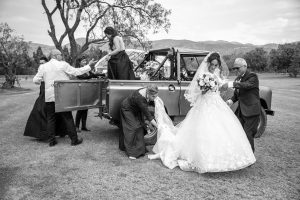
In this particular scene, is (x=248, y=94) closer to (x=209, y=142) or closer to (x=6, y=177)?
(x=209, y=142)

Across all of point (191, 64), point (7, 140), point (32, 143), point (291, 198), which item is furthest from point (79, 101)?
point (291, 198)

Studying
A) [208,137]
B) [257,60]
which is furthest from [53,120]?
[257,60]

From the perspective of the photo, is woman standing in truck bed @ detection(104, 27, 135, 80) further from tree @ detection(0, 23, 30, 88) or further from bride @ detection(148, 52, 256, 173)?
tree @ detection(0, 23, 30, 88)

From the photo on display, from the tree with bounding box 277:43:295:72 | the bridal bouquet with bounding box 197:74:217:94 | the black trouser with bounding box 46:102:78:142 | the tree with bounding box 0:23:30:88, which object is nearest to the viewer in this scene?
the bridal bouquet with bounding box 197:74:217:94

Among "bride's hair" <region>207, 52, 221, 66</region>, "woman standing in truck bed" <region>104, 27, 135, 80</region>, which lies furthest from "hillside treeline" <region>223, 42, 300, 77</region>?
"bride's hair" <region>207, 52, 221, 66</region>

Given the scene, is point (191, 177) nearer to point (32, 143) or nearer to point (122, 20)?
point (32, 143)

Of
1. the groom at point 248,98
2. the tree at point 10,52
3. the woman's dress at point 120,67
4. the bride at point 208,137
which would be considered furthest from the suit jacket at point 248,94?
the tree at point 10,52

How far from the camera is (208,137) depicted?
469 centimetres

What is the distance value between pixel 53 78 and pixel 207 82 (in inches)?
129

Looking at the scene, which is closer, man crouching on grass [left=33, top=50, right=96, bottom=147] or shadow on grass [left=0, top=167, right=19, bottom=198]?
shadow on grass [left=0, top=167, right=19, bottom=198]

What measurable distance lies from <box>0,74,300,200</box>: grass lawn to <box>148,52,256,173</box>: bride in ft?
0.72

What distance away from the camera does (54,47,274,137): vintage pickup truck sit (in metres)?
5.88

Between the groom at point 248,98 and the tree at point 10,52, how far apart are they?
23515 millimetres

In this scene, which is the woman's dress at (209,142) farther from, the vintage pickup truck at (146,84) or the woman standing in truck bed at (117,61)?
the woman standing in truck bed at (117,61)
